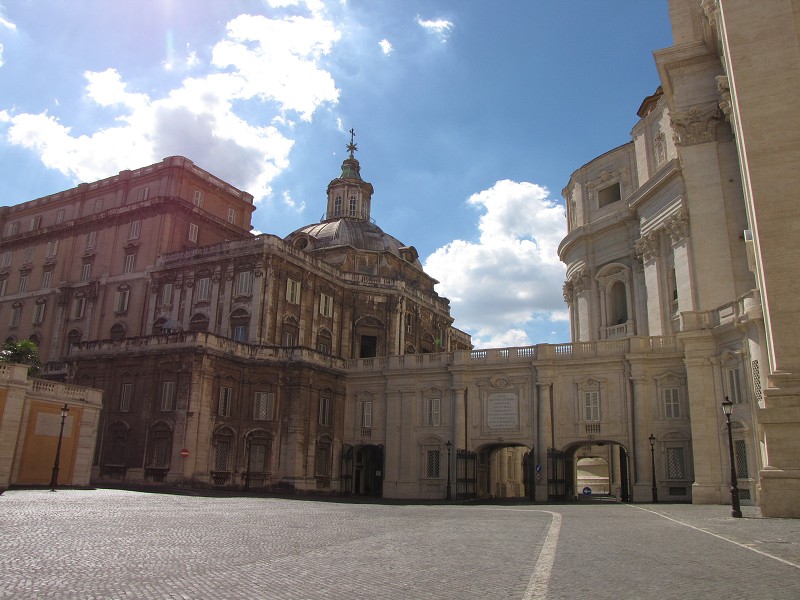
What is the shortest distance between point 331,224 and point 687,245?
114 feet

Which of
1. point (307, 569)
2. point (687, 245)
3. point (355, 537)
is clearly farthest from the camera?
point (687, 245)

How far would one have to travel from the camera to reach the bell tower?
67.0 m

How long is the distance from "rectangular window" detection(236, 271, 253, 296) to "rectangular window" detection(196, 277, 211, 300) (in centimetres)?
261

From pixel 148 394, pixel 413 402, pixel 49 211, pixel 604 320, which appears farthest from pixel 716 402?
pixel 49 211

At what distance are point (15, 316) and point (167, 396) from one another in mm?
26319

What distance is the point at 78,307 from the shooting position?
2127 inches

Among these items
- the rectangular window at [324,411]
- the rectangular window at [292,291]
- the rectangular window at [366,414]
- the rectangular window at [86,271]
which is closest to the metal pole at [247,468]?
the rectangular window at [324,411]

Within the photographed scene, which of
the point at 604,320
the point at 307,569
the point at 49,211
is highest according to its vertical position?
the point at 49,211

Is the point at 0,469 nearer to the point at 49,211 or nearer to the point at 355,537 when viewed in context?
the point at 355,537

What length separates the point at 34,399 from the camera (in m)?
32.2

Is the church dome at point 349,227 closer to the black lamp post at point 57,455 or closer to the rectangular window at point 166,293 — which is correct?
the rectangular window at point 166,293

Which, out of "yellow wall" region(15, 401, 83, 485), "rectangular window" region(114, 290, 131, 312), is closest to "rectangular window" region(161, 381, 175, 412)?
"yellow wall" region(15, 401, 83, 485)

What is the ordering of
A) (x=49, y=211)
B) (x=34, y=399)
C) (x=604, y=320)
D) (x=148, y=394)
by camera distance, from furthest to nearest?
(x=49, y=211) < (x=604, y=320) < (x=148, y=394) < (x=34, y=399)

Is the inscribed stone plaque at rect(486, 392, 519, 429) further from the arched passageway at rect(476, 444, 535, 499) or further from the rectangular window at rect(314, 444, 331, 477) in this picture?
the rectangular window at rect(314, 444, 331, 477)
